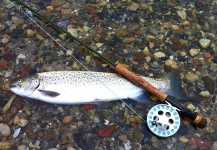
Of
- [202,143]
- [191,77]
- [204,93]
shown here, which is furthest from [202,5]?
[202,143]

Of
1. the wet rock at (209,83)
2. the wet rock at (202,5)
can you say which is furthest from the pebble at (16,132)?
the wet rock at (202,5)

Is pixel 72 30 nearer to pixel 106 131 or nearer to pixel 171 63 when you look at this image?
pixel 171 63

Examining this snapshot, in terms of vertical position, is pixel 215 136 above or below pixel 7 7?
below

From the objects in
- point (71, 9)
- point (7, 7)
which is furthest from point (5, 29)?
point (71, 9)

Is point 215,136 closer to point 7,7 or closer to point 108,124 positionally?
point 108,124

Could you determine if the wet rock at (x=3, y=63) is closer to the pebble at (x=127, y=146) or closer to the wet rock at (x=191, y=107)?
the pebble at (x=127, y=146)

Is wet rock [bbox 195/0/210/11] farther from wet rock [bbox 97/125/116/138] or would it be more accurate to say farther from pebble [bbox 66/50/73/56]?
wet rock [bbox 97/125/116/138]

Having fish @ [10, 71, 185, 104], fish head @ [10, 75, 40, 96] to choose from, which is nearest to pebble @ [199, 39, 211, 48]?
fish @ [10, 71, 185, 104]
